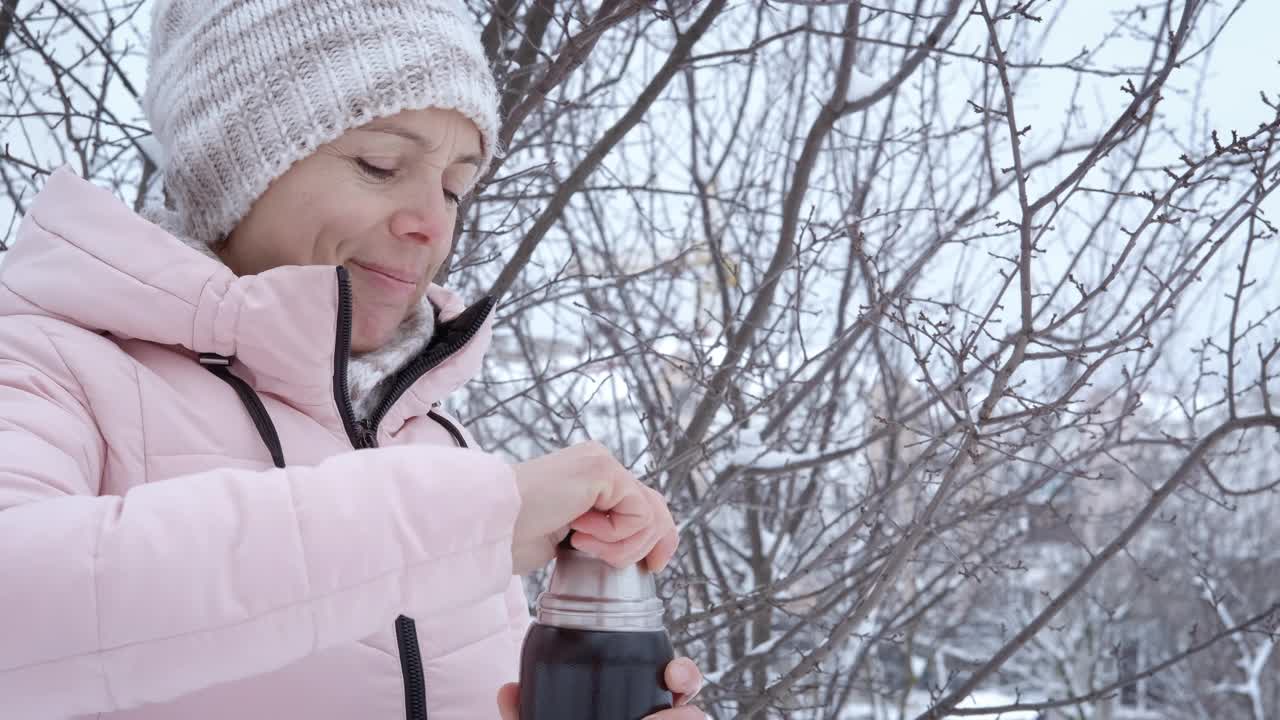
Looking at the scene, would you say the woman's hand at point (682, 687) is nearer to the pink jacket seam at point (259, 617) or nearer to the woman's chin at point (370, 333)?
the pink jacket seam at point (259, 617)

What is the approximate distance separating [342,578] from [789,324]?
3294 millimetres

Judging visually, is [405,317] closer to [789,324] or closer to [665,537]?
[665,537]

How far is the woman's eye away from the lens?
1457 millimetres

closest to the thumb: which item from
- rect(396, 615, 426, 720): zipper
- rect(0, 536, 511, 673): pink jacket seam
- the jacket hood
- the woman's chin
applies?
rect(396, 615, 426, 720): zipper

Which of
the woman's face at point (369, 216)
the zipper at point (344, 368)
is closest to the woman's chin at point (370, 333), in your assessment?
the woman's face at point (369, 216)

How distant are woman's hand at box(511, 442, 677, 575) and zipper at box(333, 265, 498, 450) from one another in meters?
0.38

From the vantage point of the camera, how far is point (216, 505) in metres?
0.84

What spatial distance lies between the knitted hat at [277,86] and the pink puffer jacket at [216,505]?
10.3 inches

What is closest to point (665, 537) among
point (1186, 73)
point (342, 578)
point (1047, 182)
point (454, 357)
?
point (342, 578)

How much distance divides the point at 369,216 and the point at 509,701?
0.67 m

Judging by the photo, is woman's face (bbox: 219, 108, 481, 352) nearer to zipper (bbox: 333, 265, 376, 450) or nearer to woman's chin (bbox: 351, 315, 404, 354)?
woman's chin (bbox: 351, 315, 404, 354)

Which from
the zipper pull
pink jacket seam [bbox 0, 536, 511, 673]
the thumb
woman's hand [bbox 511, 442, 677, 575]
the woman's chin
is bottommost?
the thumb

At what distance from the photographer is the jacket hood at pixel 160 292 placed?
116 cm

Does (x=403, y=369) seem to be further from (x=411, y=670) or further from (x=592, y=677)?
(x=592, y=677)
